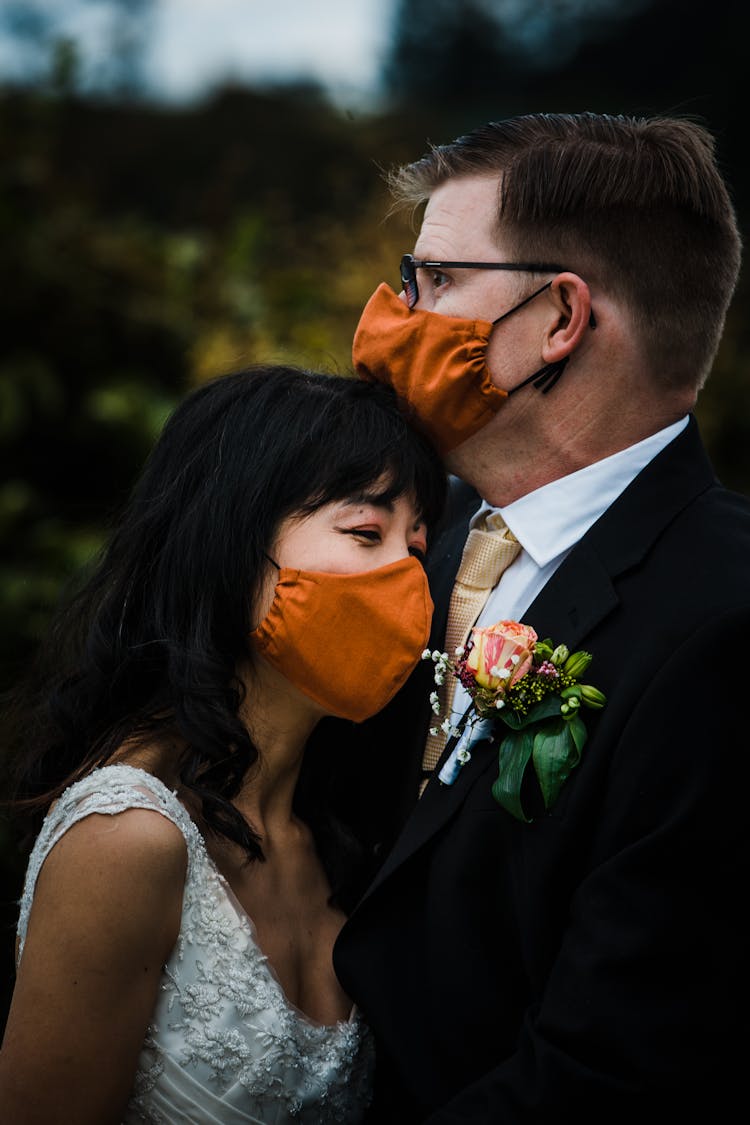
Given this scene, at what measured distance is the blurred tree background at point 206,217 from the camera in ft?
19.5

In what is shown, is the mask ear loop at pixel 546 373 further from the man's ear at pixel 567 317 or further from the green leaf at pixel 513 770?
the green leaf at pixel 513 770

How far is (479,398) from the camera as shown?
2.90 metres

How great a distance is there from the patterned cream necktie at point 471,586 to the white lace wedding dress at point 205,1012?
0.69 meters

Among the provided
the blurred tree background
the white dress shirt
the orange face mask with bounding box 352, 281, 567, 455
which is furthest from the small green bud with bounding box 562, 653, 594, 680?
the blurred tree background

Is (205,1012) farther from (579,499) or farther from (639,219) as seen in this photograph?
(639,219)

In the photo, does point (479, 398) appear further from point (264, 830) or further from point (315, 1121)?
point (315, 1121)

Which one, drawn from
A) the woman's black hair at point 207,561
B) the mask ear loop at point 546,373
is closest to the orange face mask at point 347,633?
the woman's black hair at point 207,561

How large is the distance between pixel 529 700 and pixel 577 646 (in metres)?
0.19

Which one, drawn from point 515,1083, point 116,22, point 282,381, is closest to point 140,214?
point 116,22

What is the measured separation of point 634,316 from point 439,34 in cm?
822

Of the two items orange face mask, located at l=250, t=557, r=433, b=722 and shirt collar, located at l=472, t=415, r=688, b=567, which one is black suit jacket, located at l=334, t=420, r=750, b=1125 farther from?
orange face mask, located at l=250, t=557, r=433, b=722

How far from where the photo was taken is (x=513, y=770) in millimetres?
2438

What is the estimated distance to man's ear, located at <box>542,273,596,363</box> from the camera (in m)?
2.84

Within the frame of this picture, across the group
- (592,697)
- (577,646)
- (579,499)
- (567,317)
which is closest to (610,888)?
(592,697)
